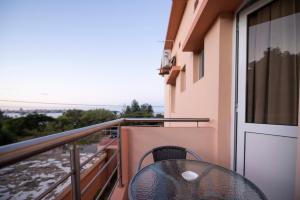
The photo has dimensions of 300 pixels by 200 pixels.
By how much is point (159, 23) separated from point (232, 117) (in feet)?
24.8

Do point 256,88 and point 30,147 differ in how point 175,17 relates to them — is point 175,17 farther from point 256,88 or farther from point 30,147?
point 30,147

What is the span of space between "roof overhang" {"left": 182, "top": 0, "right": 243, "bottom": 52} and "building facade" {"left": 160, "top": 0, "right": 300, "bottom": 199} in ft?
0.04

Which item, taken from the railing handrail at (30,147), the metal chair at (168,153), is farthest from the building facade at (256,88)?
the railing handrail at (30,147)

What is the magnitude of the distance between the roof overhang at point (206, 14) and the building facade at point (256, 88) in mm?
11

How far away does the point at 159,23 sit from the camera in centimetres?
830

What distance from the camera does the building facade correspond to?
150 centimetres

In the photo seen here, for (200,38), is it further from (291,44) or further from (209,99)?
(291,44)

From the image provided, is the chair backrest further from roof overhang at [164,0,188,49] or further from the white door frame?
roof overhang at [164,0,188,49]

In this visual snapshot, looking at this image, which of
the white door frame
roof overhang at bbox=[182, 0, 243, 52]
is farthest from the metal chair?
roof overhang at bbox=[182, 0, 243, 52]

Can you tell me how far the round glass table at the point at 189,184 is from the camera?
1025 millimetres

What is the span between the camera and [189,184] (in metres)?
1.16

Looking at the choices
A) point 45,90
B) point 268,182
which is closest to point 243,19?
point 268,182

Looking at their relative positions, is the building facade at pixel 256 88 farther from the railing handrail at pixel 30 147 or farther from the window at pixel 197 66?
the railing handrail at pixel 30 147

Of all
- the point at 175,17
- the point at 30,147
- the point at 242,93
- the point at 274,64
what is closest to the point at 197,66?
the point at 242,93
